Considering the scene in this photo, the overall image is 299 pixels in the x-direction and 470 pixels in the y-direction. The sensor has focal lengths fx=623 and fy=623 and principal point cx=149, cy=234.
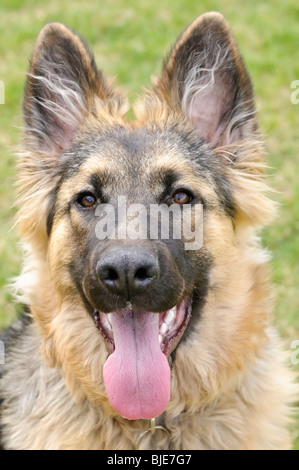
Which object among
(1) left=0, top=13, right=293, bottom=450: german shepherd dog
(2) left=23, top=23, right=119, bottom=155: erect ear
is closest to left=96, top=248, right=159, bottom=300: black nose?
(1) left=0, top=13, right=293, bottom=450: german shepherd dog

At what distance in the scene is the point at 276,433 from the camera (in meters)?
4.65

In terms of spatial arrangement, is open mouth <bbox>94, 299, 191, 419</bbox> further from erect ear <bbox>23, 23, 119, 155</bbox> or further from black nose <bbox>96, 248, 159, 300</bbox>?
erect ear <bbox>23, 23, 119, 155</bbox>

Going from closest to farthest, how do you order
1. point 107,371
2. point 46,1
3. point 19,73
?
point 107,371 < point 19,73 < point 46,1

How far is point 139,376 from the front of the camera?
156 inches

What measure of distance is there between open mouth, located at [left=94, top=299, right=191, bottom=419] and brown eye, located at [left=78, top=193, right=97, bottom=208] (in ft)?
2.52

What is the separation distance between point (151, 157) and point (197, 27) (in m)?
0.94

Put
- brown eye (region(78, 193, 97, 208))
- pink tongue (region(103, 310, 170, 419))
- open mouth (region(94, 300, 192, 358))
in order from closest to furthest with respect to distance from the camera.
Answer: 1. pink tongue (region(103, 310, 170, 419))
2. open mouth (region(94, 300, 192, 358))
3. brown eye (region(78, 193, 97, 208))

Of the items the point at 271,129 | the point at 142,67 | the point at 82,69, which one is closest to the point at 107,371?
the point at 82,69

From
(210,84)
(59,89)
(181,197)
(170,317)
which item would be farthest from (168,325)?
(59,89)

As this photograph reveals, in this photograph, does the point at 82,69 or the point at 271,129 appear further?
the point at 271,129

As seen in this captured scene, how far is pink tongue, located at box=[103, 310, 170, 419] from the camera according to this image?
3957 millimetres

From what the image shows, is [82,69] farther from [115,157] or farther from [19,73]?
[19,73]

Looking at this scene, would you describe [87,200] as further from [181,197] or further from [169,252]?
[169,252]

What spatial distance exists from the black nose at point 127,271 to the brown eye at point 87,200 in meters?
0.69
